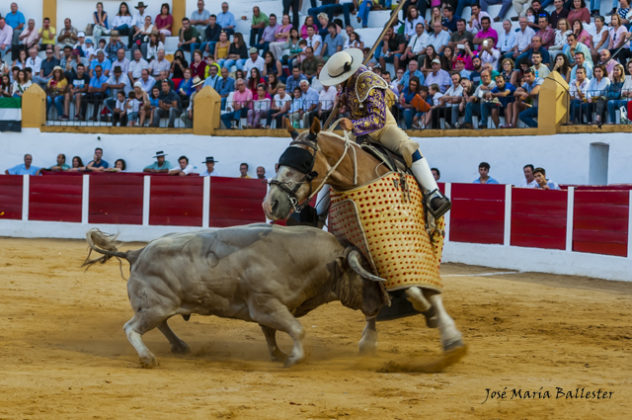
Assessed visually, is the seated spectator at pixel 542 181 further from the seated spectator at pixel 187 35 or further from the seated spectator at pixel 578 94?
the seated spectator at pixel 187 35

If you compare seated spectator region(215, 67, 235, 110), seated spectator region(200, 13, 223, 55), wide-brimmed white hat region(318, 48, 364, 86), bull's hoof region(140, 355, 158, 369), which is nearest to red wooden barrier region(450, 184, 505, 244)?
seated spectator region(215, 67, 235, 110)

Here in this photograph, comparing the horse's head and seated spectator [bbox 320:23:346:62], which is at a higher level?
seated spectator [bbox 320:23:346:62]

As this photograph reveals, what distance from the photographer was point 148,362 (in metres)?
5.77

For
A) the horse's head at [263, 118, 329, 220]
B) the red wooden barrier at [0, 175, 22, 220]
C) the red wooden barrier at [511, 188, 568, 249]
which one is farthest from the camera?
the red wooden barrier at [0, 175, 22, 220]

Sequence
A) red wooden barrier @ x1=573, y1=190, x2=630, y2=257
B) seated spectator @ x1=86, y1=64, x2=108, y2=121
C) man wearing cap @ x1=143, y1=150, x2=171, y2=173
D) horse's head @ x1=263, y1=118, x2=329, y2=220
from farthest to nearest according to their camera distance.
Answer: seated spectator @ x1=86, y1=64, x2=108, y2=121
man wearing cap @ x1=143, y1=150, x2=171, y2=173
red wooden barrier @ x1=573, y1=190, x2=630, y2=257
horse's head @ x1=263, y1=118, x2=329, y2=220

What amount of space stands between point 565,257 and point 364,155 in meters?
7.03

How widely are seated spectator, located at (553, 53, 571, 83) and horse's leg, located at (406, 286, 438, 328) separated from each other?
910 cm

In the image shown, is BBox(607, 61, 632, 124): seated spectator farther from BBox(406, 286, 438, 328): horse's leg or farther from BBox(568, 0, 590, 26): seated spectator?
BBox(406, 286, 438, 328): horse's leg

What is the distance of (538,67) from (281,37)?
5.90m

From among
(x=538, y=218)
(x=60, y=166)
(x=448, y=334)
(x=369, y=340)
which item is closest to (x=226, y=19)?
(x=60, y=166)

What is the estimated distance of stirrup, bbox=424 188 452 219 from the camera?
603 cm

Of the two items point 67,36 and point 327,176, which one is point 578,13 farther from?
point 67,36

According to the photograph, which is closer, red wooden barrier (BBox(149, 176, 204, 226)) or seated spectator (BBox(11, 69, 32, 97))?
red wooden barrier (BBox(149, 176, 204, 226))

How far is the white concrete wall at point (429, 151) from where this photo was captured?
46.0 ft
